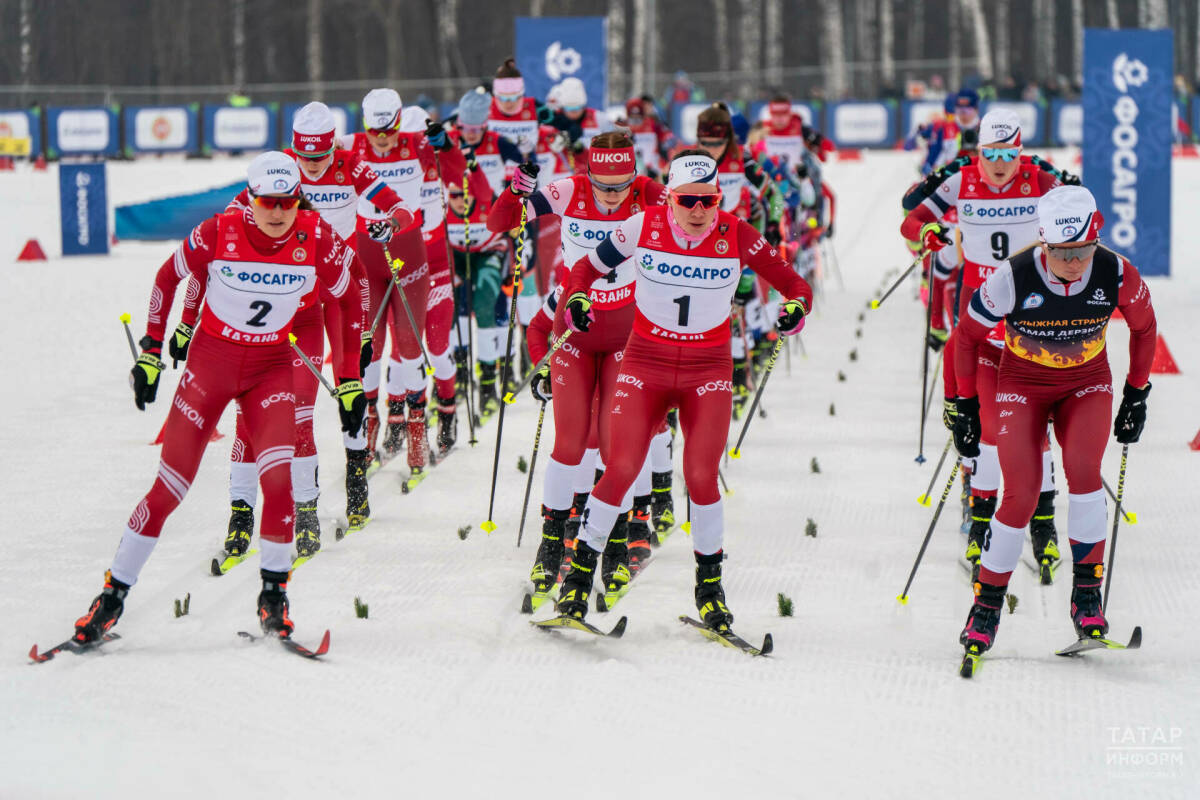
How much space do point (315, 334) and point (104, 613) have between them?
6.14 feet

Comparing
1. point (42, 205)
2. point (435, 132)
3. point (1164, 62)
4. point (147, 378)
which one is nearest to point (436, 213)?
point (435, 132)

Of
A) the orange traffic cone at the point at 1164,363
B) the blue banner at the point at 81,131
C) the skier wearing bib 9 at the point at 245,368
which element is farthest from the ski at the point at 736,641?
the blue banner at the point at 81,131

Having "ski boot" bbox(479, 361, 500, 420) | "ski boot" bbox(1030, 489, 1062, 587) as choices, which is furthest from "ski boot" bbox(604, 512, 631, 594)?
"ski boot" bbox(479, 361, 500, 420)

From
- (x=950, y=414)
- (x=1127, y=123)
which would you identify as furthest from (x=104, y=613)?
(x=1127, y=123)

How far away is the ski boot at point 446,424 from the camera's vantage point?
10188 millimetres

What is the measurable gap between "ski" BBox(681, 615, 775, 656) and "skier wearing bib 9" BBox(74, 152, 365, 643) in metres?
1.77

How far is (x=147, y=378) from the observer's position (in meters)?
6.34

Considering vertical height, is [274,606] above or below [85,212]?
below

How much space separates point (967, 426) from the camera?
6473 mm

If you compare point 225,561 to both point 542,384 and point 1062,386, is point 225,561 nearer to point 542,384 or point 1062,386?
point 542,384

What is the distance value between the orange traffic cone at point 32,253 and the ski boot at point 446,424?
11.4 meters

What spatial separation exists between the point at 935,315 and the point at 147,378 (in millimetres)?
7712

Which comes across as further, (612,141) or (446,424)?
(446,424)

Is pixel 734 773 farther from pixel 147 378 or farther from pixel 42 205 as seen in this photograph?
pixel 42 205
